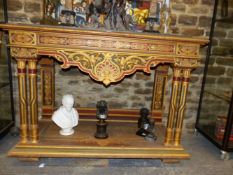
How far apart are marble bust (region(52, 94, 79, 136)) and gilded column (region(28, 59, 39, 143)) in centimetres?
22

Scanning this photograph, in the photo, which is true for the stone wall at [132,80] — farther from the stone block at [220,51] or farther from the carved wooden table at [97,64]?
the carved wooden table at [97,64]

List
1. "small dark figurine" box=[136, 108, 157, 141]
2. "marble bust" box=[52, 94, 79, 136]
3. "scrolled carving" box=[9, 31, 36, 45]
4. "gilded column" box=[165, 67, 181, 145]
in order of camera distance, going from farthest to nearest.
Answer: "small dark figurine" box=[136, 108, 157, 141] < "marble bust" box=[52, 94, 79, 136] < "gilded column" box=[165, 67, 181, 145] < "scrolled carving" box=[9, 31, 36, 45]

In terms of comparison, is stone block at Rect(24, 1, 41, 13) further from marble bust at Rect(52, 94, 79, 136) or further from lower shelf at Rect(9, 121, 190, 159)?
lower shelf at Rect(9, 121, 190, 159)

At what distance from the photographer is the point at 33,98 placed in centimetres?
184

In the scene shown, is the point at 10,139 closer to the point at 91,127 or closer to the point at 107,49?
the point at 91,127

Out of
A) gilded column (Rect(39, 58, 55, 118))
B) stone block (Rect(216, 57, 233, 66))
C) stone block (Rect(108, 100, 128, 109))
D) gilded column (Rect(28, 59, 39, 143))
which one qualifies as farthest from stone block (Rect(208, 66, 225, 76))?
gilded column (Rect(28, 59, 39, 143))

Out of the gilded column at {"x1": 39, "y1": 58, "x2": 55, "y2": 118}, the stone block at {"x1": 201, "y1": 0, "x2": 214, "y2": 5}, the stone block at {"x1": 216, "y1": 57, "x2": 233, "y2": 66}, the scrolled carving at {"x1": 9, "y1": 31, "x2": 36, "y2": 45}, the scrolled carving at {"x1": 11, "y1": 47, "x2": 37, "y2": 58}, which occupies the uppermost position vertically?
the stone block at {"x1": 201, "y1": 0, "x2": 214, "y2": 5}

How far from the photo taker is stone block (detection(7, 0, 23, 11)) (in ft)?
7.41

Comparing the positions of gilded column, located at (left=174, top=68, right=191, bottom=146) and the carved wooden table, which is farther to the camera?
gilded column, located at (left=174, top=68, right=191, bottom=146)

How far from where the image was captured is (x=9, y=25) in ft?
5.32

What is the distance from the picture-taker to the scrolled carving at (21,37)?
1683 mm

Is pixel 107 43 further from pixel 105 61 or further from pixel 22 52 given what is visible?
pixel 22 52

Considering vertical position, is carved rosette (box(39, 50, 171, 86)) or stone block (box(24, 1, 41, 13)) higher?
stone block (box(24, 1, 41, 13))

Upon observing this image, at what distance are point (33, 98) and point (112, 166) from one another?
3.17 feet
